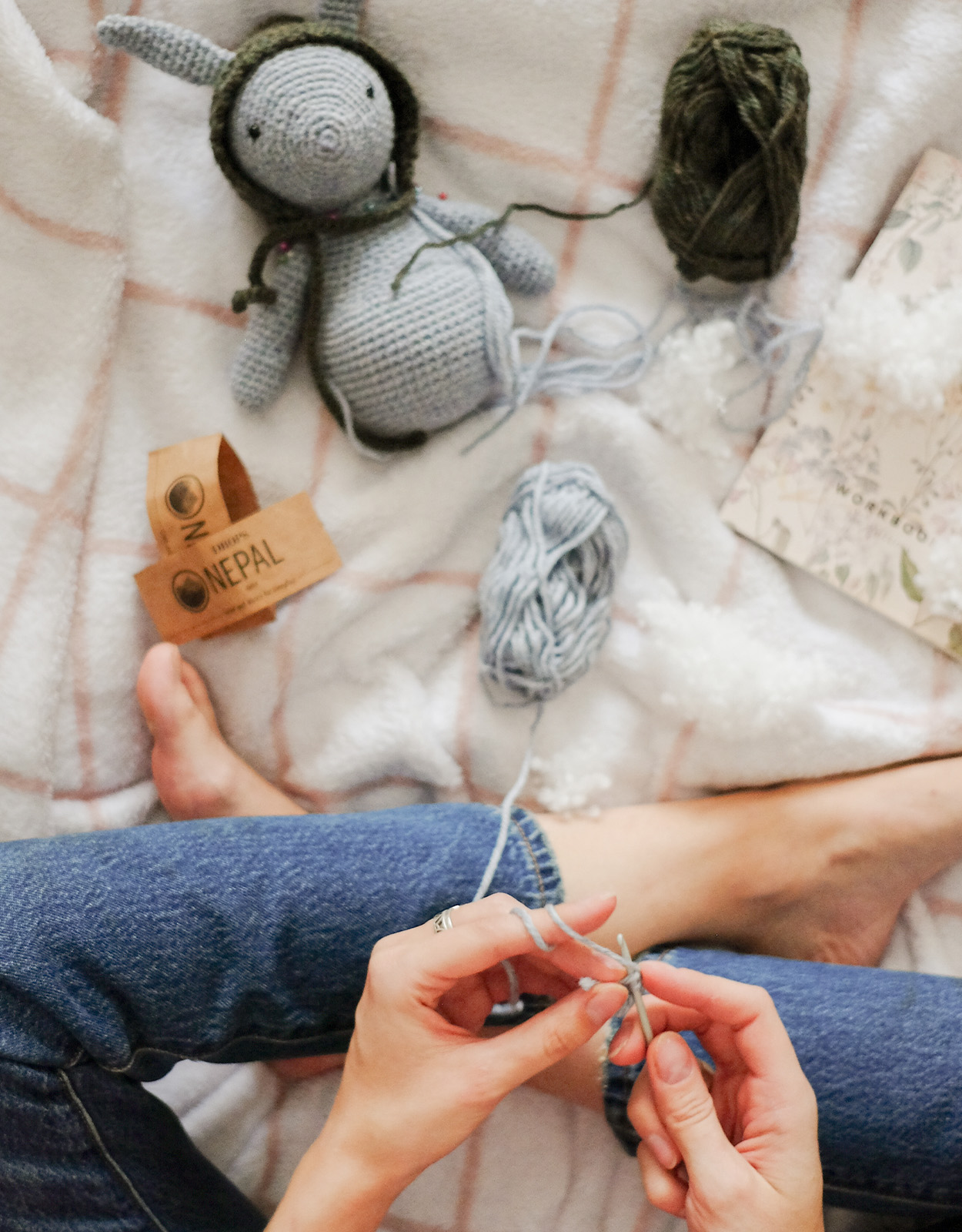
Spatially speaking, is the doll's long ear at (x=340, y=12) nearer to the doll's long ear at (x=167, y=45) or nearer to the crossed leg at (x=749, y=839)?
the doll's long ear at (x=167, y=45)

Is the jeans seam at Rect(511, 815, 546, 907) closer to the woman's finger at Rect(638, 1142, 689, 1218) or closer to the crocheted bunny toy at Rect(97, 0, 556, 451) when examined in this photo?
the woman's finger at Rect(638, 1142, 689, 1218)

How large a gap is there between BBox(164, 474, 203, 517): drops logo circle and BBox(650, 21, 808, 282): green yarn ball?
51 centimetres

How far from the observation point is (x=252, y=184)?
778mm

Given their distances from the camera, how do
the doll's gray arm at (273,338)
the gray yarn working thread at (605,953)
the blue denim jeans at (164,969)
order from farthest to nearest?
the doll's gray arm at (273,338) → the blue denim jeans at (164,969) → the gray yarn working thread at (605,953)

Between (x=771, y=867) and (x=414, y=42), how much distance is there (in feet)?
2.83

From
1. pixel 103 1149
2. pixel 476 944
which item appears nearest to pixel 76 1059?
pixel 103 1149

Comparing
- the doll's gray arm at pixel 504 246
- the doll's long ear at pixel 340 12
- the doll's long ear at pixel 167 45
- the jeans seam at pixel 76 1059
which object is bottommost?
the jeans seam at pixel 76 1059

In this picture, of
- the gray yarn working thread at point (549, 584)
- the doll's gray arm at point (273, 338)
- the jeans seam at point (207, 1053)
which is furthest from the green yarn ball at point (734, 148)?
the jeans seam at point (207, 1053)

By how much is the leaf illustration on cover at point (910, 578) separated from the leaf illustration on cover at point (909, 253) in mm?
277

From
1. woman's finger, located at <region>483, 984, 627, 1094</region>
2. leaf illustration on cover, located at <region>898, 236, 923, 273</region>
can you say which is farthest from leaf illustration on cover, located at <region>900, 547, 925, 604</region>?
woman's finger, located at <region>483, 984, 627, 1094</region>

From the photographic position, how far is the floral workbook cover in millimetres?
865

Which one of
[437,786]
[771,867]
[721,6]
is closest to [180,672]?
[437,786]

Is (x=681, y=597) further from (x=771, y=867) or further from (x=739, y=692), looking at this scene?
(x=771, y=867)

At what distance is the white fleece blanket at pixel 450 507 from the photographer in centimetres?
85
